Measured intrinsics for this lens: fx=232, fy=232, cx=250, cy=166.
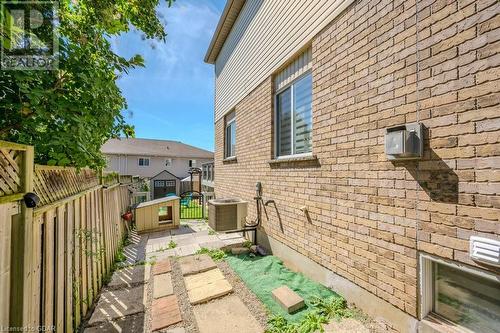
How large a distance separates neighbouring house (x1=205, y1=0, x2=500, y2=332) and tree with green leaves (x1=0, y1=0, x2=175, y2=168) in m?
2.56

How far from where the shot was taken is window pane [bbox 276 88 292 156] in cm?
493

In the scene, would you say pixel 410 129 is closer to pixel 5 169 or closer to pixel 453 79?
pixel 453 79

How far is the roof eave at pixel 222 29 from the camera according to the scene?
291 inches

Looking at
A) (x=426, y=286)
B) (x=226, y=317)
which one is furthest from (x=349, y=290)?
(x=226, y=317)

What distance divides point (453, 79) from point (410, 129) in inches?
21.4

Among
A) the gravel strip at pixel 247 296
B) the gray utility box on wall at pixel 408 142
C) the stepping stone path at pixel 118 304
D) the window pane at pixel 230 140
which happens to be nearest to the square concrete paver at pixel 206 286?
the gravel strip at pixel 247 296

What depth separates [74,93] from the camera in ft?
7.84

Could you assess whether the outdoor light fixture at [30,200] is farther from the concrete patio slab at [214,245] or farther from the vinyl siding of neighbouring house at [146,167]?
the vinyl siding of neighbouring house at [146,167]

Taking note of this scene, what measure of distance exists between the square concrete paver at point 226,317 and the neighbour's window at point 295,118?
278 centimetres

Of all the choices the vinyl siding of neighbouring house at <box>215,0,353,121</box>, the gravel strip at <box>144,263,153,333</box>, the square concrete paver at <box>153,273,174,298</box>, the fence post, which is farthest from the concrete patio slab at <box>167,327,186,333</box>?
the vinyl siding of neighbouring house at <box>215,0,353,121</box>

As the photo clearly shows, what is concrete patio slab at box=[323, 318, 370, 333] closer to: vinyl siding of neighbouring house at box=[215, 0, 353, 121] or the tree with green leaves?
the tree with green leaves

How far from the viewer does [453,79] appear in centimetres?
214

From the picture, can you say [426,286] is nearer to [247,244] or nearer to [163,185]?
[247,244]

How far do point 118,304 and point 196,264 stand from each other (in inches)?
63.9
